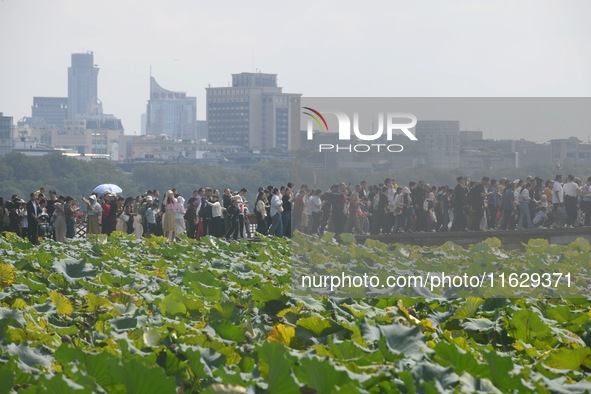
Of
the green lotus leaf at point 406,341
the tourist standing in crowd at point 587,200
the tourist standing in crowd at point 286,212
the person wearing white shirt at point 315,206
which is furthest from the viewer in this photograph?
the tourist standing in crowd at point 286,212

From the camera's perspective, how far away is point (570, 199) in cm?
1347

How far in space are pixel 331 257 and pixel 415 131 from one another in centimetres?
188

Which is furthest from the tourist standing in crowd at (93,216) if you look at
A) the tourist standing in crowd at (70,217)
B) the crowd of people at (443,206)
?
the crowd of people at (443,206)

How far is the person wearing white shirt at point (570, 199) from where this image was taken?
1224 centimetres

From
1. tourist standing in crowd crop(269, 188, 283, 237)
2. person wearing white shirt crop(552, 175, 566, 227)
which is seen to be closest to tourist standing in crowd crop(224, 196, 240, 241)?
tourist standing in crowd crop(269, 188, 283, 237)

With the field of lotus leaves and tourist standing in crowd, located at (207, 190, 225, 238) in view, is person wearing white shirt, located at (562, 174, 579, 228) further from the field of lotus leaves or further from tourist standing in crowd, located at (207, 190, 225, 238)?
tourist standing in crowd, located at (207, 190, 225, 238)

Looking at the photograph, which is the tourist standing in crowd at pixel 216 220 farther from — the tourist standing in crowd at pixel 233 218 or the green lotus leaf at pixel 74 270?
the green lotus leaf at pixel 74 270

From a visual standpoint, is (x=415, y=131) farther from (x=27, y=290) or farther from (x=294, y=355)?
(x=294, y=355)

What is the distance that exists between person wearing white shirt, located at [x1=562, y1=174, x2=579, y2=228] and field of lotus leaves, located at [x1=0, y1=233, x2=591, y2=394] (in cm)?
187

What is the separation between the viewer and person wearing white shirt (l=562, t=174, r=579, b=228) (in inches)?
482

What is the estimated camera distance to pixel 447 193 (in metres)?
11.6

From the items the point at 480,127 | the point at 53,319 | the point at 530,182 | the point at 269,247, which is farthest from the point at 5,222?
the point at 53,319

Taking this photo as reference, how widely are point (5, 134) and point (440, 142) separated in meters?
176

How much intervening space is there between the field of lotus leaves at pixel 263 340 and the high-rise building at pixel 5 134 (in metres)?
168
